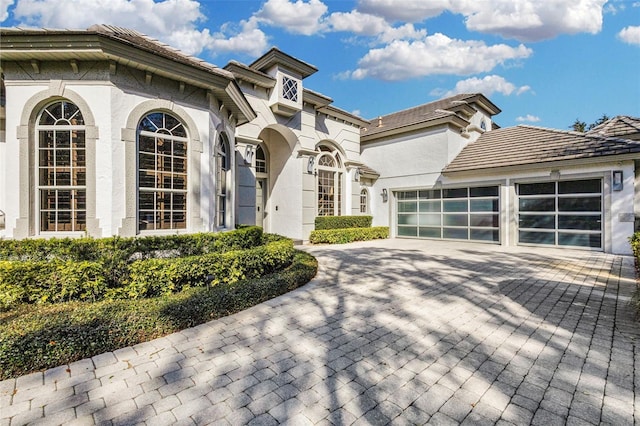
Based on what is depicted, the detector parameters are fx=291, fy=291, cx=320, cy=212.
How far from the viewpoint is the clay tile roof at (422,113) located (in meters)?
14.7

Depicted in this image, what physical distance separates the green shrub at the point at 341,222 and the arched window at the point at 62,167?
876 cm

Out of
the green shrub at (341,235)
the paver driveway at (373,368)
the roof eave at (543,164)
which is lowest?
the paver driveway at (373,368)

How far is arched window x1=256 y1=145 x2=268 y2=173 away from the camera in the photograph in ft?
44.5

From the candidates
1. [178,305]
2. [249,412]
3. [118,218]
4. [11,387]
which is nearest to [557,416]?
[249,412]

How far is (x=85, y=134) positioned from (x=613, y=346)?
8.71m

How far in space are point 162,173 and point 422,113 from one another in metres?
15.6

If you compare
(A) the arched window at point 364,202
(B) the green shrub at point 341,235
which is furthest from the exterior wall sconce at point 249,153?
(A) the arched window at point 364,202

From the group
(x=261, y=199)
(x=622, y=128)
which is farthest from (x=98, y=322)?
(x=622, y=128)

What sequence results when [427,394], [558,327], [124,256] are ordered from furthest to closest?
[124,256] < [558,327] < [427,394]

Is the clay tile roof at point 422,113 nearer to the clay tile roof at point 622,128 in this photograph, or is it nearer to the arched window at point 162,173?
Result: the clay tile roof at point 622,128

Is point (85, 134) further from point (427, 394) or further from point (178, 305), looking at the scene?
point (427, 394)

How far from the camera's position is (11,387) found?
8.67ft

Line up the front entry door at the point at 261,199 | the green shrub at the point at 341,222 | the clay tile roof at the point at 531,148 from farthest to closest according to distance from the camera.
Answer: the front entry door at the point at 261,199 → the green shrub at the point at 341,222 → the clay tile roof at the point at 531,148

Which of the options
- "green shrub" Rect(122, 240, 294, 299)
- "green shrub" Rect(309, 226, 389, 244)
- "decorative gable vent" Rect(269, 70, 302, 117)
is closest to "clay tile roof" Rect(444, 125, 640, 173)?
"green shrub" Rect(309, 226, 389, 244)
